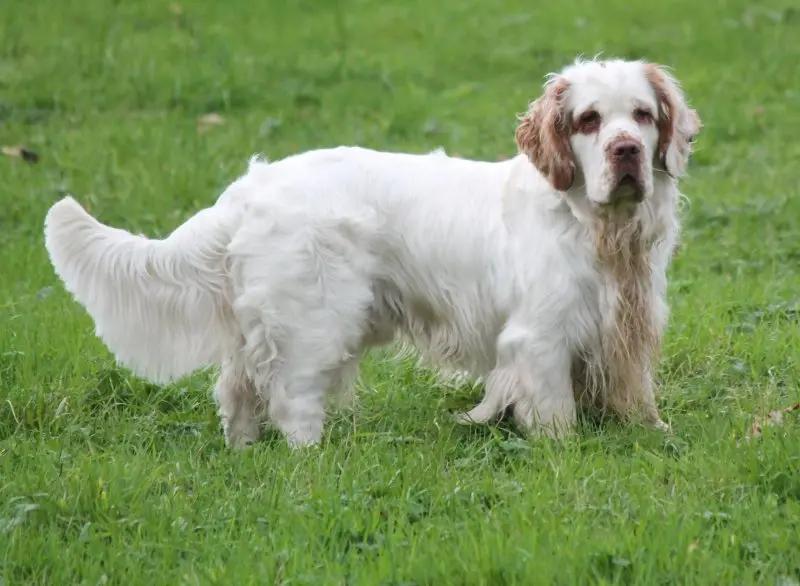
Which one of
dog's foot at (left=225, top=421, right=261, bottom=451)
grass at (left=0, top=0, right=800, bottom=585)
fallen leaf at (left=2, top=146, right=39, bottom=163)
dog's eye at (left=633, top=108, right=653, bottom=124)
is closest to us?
grass at (left=0, top=0, right=800, bottom=585)

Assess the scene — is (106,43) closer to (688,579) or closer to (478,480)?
(478,480)

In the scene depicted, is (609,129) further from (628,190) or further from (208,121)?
(208,121)

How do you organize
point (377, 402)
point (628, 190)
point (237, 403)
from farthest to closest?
1. point (377, 402)
2. point (237, 403)
3. point (628, 190)

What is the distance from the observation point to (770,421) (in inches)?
180

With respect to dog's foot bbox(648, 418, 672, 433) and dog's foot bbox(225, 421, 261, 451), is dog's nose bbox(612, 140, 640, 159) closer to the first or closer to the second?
dog's foot bbox(648, 418, 672, 433)

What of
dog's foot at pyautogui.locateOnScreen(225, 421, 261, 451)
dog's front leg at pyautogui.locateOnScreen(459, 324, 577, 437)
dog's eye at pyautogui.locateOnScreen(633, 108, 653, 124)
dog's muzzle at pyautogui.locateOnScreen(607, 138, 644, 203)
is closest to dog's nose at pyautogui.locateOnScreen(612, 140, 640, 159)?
dog's muzzle at pyautogui.locateOnScreen(607, 138, 644, 203)

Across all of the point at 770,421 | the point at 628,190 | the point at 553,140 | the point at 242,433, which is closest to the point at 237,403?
the point at 242,433

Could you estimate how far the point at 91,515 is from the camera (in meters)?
4.20

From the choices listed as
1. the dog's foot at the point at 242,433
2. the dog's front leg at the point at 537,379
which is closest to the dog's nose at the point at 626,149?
the dog's front leg at the point at 537,379

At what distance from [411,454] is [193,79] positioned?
6.92 meters

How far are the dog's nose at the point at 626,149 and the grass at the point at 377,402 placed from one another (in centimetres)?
101

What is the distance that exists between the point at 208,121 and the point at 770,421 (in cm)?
644

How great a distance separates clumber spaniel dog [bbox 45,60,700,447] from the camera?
4.91 metres

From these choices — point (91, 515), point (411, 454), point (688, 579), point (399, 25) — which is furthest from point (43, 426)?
point (399, 25)
